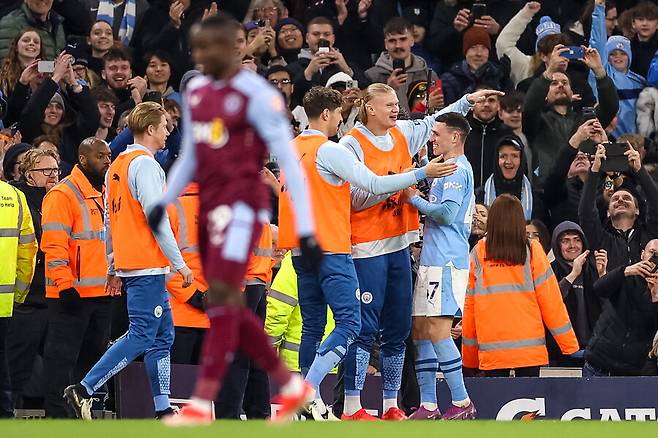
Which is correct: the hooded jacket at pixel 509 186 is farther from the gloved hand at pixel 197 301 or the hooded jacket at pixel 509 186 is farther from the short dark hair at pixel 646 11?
the gloved hand at pixel 197 301

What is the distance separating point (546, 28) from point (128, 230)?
747 cm

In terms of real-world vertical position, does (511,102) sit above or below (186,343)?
above

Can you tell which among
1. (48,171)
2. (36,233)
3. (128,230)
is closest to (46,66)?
(48,171)

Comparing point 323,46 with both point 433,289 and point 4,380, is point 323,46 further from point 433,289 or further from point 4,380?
point 4,380

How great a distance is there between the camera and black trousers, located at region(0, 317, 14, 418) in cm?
1095

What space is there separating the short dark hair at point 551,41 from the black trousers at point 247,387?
5894 millimetres

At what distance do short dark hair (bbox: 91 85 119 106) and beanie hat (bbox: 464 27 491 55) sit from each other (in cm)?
407

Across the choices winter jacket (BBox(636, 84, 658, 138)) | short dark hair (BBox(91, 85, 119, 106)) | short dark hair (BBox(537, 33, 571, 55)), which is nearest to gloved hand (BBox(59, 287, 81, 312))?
short dark hair (BBox(91, 85, 119, 106))

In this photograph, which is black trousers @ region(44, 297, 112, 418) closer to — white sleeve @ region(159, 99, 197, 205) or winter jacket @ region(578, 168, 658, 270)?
Answer: white sleeve @ region(159, 99, 197, 205)

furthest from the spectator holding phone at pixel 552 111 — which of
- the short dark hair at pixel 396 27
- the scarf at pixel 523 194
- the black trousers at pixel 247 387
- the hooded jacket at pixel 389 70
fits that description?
the black trousers at pixel 247 387

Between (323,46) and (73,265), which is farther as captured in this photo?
(323,46)

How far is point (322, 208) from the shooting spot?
10039 millimetres

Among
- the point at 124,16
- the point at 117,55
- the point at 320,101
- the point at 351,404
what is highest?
the point at 124,16

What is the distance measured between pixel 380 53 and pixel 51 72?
15.1 ft
